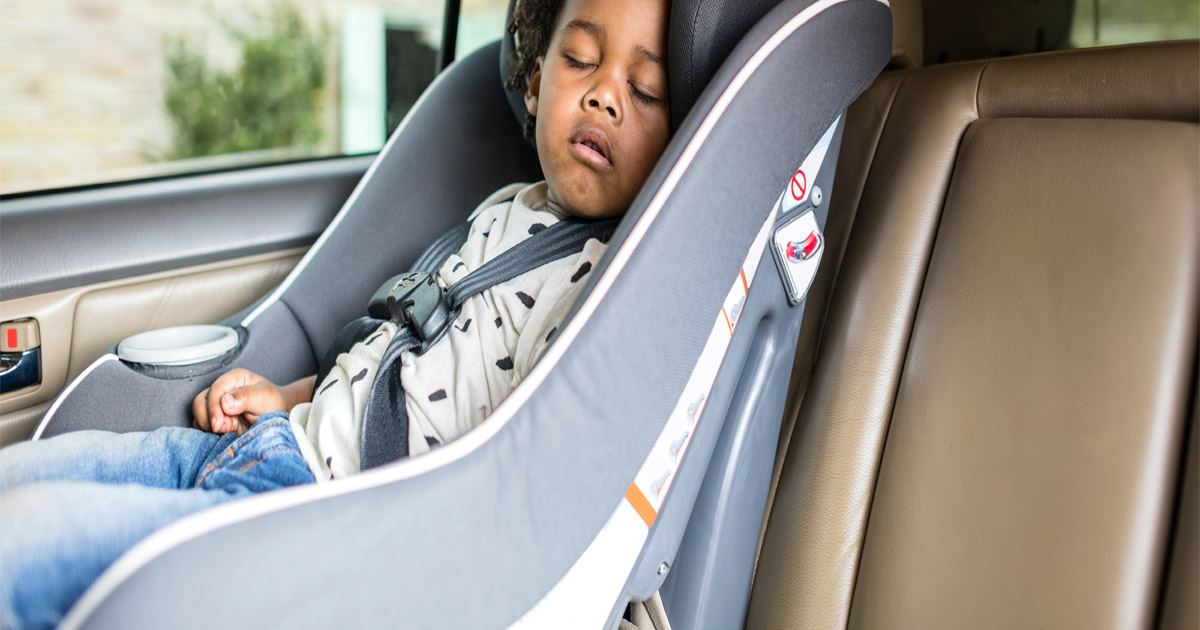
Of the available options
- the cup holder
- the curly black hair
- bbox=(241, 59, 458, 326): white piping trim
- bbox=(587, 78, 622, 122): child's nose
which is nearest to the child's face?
bbox=(587, 78, 622, 122): child's nose

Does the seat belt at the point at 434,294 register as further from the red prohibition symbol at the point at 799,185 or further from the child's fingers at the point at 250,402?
the red prohibition symbol at the point at 799,185

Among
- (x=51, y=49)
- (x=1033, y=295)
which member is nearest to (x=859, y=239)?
(x=1033, y=295)

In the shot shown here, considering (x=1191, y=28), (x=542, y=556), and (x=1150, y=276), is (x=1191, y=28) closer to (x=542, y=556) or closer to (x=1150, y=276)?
(x=1150, y=276)

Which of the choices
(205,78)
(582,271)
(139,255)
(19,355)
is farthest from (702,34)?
(205,78)

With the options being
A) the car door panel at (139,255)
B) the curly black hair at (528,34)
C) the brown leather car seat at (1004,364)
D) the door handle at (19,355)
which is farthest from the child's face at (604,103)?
the door handle at (19,355)

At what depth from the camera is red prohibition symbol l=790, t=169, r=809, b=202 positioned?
0.95 metres

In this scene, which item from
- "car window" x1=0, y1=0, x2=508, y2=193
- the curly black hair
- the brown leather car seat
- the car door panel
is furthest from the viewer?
"car window" x1=0, y1=0, x2=508, y2=193

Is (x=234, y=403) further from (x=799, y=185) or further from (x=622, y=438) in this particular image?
(x=799, y=185)

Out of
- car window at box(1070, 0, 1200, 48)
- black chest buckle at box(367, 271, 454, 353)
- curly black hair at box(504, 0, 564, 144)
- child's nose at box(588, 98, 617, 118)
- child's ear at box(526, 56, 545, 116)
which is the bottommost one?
black chest buckle at box(367, 271, 454, 353)

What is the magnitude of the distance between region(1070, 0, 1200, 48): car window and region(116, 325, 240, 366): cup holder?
3.90 feet

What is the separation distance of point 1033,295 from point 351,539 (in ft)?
2.32

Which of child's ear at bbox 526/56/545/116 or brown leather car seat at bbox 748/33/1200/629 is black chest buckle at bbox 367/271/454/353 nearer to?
child's ear at bbox 526/56/545/116

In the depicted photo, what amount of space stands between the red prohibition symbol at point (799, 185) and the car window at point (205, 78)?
1.01 meters

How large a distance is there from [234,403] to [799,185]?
73 cm
